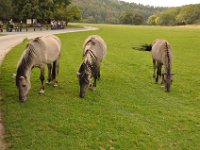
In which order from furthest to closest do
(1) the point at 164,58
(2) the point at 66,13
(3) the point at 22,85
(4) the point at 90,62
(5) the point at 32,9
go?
1. (2) the point at 66,13
2. (5) the point at 32,9
3. (1) the point at 164,58
4. (4) the point at 90,62
5. (3) the point at 22,85

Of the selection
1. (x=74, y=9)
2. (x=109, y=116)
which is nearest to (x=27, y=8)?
(x=74, y=9)

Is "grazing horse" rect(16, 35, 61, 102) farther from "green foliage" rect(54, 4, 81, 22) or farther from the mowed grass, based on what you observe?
"green foliage" rect(54, 4, 81, 22)

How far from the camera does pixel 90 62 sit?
12.0m

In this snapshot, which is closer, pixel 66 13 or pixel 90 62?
pixel 90 62

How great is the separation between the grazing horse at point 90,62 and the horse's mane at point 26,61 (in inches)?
69.5

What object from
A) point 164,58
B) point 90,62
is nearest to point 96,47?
point 90,62

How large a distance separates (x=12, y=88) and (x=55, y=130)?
15.8ft

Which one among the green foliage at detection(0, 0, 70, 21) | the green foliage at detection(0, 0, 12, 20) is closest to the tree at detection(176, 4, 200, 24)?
the green foliage at detection(0, 0, 70, 21)

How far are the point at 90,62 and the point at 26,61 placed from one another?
92.5 inches

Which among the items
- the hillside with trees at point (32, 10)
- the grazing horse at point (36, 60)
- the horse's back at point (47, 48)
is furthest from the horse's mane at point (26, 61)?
the hillside with trees at point (32, 10)

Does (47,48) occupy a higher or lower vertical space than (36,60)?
higher

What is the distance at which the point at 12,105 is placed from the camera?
10.6 m

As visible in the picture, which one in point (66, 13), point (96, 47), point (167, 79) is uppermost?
point (66, 13)

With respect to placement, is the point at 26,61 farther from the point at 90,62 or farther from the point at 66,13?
the point at 66,13
